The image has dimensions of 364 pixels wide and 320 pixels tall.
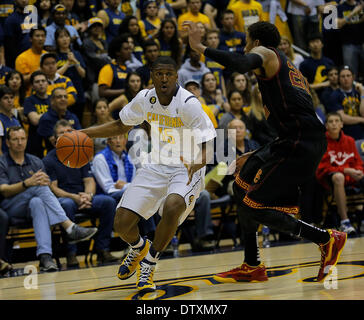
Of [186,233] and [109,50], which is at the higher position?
[109,50]

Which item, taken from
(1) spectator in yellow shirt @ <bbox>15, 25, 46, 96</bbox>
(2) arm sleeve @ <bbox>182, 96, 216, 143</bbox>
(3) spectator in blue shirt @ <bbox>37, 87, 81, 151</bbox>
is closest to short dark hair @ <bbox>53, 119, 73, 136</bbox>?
(3) spectator in blue shirt @ <bbox>37, 87, 81, 151</bbox>

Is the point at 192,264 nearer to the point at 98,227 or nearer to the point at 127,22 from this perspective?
the point at 98,227

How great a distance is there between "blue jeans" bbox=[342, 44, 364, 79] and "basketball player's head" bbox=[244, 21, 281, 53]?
→ 25.4 ft

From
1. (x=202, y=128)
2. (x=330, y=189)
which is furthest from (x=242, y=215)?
(x=330, y=189)

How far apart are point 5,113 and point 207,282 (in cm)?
→ 428

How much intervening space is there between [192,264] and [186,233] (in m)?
1.86

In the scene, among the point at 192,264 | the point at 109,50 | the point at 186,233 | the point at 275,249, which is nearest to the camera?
the point at 192,264

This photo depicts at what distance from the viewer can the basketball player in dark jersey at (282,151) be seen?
475cm

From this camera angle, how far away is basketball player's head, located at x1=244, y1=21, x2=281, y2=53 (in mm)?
4859

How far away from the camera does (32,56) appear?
31.4 feet

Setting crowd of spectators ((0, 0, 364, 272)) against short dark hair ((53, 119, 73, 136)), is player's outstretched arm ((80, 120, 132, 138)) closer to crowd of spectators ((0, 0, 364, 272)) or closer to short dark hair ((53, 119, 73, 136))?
crowd of spectators ((0, 0, 364, 272))

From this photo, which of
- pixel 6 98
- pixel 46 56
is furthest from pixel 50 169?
pixel 46 56

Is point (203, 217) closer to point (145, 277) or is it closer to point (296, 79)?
point (145, 277)
